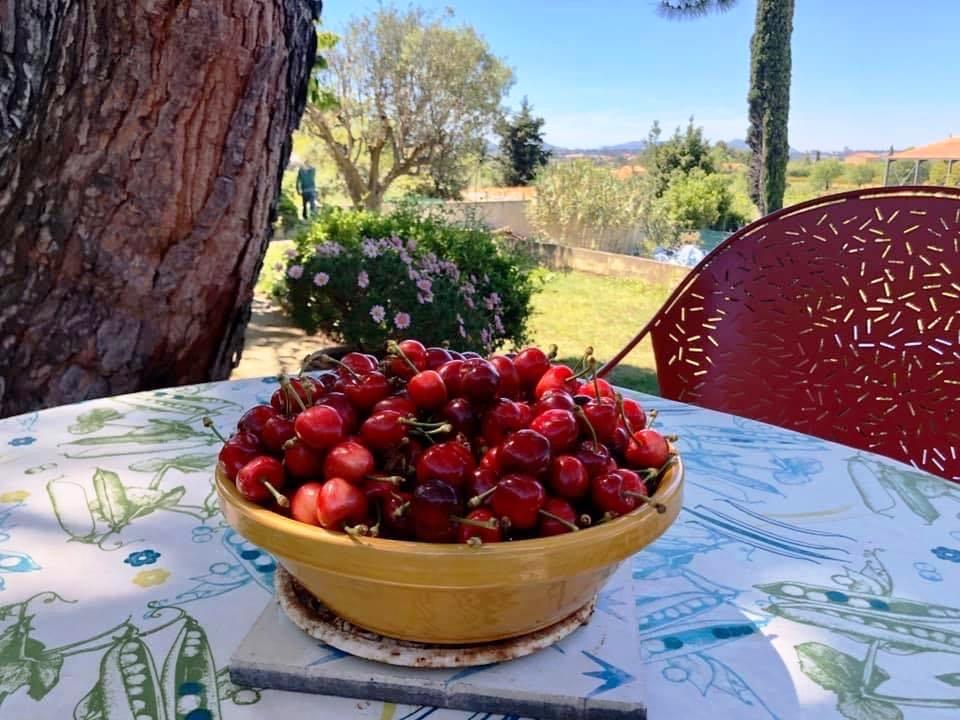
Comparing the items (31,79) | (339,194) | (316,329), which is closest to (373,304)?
(316,329)

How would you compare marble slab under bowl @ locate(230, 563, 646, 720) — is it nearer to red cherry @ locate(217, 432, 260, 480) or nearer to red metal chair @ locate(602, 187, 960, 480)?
red cherry @ locate(217, 432, 260, 480)

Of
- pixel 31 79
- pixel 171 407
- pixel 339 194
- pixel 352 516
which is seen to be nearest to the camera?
pixel 352 516

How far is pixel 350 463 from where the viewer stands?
0.57 m

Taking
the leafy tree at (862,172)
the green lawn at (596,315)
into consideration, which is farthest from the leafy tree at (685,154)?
the leafy tree at (862,172)

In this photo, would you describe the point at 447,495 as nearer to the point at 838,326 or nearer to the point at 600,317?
the point at 838,326

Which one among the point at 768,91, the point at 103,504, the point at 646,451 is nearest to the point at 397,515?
the point at 646,451

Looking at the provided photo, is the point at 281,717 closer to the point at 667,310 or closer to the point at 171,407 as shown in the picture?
the point at 171,407

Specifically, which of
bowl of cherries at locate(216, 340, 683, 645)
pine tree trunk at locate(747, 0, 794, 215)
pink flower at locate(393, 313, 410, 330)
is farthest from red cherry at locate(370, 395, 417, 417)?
pine tree trunk at locate(747, 0, 794, 215)

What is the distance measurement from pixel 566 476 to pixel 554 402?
0.24 feet

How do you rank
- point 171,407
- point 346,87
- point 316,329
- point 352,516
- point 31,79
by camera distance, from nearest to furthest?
point 352,516 → point 171,407 → point 31,79 → point 316,329 → point 346,87

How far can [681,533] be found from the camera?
935 mm

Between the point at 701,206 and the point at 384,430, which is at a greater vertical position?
the point at 384,430

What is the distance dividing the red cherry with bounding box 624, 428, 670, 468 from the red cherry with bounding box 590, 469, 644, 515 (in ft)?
0.20

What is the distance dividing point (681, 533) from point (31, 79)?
5.25ft
